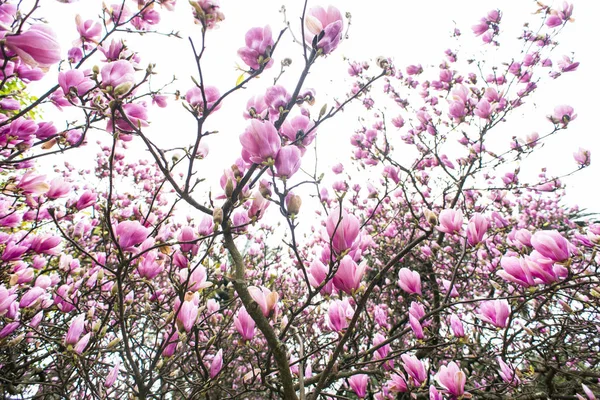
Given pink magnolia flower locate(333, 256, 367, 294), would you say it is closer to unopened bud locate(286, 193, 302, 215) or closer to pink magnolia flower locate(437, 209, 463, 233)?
unopened bud locate(286, 193, 302, 215)

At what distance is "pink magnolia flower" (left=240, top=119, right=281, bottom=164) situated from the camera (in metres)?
0.98

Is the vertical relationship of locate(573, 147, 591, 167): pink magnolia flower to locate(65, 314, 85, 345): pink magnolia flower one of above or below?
above

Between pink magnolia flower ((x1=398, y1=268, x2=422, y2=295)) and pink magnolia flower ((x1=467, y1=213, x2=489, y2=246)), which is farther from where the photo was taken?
pink magnolia flower ((x1=398, y1=268, x2=422, y2=295))

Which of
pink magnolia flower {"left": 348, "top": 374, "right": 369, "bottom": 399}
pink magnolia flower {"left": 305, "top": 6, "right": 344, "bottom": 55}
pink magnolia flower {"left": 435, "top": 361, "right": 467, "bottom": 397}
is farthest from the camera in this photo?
pink magnolia flower {"left": 348, "top": 374, "right": 369, "bottom": 399}

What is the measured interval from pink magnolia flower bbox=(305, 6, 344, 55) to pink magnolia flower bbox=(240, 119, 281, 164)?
1.12 ft

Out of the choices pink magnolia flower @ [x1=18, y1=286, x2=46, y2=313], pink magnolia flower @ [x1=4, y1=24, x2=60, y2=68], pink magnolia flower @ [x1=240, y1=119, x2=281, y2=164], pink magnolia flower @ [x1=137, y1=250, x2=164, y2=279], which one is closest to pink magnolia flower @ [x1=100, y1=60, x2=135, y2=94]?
pink magnolia flower @ [x1=4, y1=24, x2=60, y2=68]

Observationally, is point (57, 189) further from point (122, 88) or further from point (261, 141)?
point (261, 141)

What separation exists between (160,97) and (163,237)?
0.82 m

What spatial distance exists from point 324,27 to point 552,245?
1.28 m

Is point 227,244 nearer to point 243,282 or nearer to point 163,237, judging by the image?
point 243,282

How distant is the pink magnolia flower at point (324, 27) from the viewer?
1.05m

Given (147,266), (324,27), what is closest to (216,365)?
(147,266)

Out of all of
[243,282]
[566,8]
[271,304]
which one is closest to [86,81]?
[243,282]

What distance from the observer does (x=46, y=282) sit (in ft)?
6.97
